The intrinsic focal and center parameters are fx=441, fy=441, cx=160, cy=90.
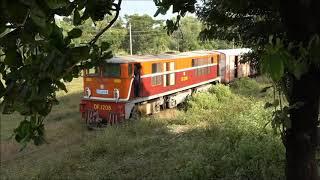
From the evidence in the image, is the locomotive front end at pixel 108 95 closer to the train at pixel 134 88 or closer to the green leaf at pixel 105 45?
the train at pixel 134 88

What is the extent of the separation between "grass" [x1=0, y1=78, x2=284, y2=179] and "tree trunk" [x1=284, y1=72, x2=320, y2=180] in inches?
17.9

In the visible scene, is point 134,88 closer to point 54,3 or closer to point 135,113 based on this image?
point 135,113

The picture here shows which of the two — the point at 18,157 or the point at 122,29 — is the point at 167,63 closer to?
the point at 18,157

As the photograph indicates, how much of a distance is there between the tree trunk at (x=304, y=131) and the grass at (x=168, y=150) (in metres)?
0.46

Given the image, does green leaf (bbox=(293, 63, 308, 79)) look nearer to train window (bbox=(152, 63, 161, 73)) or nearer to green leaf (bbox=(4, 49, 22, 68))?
green leaf (bbox=(4, 49, 22, 68))

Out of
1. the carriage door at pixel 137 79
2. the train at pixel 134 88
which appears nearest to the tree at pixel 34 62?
the train at pixel 134 88

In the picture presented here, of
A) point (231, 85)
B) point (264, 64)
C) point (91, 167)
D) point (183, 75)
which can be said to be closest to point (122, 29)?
point (231, 85)

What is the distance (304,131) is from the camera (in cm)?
314

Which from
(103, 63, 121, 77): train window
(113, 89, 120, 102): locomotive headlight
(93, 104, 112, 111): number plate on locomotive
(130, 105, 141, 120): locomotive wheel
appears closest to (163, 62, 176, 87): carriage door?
(130, 105, 141, 120): locomotive wheel

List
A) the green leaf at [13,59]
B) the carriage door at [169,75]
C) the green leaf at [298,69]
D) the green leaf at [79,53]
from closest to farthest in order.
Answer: the green leaf at [13,59], the green leaf at [79,53], the green leaf at [298,69], the carriage door at [169,75]

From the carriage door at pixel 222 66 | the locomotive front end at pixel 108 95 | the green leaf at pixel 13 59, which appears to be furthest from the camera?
the carriage door at pixel 222 66

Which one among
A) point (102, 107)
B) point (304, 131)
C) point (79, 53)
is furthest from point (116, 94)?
point (79, 53)

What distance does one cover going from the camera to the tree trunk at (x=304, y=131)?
304cm

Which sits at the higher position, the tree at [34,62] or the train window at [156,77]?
the tree at [34,62]
